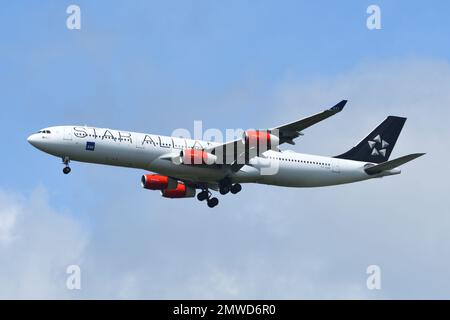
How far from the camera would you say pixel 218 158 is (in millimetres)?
68500

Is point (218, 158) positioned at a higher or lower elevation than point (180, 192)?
higher

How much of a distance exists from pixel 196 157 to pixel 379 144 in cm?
1878

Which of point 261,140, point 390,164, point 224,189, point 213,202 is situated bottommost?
point 213,202

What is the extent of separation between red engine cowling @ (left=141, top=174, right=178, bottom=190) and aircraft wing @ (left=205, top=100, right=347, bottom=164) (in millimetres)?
6428

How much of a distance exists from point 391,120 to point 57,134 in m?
29.5

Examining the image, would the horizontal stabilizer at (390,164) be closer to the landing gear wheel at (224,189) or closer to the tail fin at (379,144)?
the tail fin at (379,144)

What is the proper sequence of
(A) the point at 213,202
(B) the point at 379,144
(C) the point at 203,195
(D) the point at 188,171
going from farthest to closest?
(B) the point at 379,144
(C) the point at 203,195
(A) the point at 213,202
(D) the point at 188,171

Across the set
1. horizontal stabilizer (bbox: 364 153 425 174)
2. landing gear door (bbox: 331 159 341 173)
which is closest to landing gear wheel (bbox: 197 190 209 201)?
landing gear door (bbox: 331 159 341 173)

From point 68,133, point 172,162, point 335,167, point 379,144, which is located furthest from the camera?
point 379,144

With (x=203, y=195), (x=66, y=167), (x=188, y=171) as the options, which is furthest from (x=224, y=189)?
(x=66, y=167)

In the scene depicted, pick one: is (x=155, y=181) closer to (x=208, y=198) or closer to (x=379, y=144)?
(x=208, y=198)

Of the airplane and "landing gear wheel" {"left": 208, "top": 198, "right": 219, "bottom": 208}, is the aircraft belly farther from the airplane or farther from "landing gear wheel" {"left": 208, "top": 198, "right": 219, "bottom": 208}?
"landing gear wheel" {"left": 208, "top": 198, "right": 219, "bottom": 208}

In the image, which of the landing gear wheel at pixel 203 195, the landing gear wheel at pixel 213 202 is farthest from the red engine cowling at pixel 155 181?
the landing gear wheel at pixel 213 202

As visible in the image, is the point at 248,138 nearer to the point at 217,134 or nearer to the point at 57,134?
the point at 217,134
